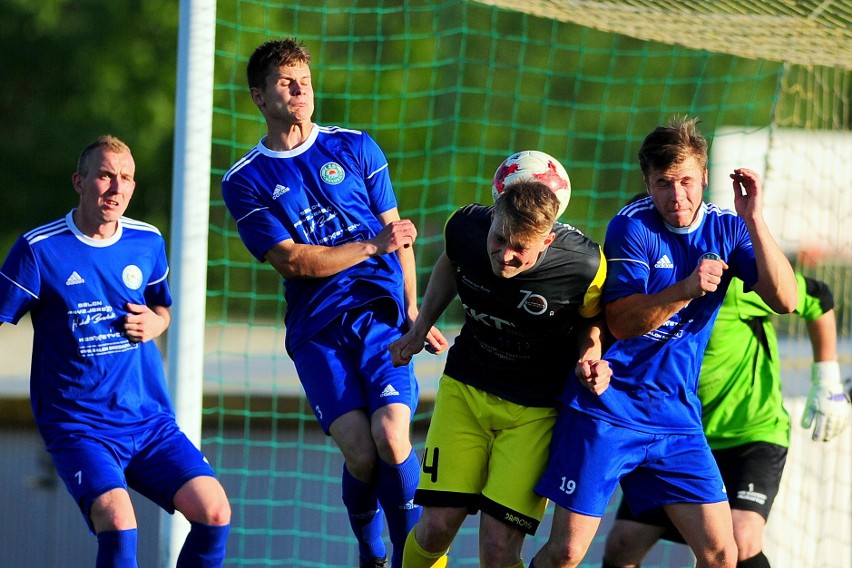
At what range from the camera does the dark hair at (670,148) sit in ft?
12.9

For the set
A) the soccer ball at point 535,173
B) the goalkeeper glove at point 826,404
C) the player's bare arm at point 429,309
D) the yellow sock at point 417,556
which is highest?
the soccer ball at point 535,173

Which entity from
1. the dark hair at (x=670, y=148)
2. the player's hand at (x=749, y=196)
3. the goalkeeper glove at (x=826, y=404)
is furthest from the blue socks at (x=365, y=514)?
the goalkeeper glove at (x=826, y=404)

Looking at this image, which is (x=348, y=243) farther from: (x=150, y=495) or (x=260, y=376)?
(x=260, y=376)

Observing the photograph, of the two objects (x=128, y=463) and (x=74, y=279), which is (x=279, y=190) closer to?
(x=74, y=279)

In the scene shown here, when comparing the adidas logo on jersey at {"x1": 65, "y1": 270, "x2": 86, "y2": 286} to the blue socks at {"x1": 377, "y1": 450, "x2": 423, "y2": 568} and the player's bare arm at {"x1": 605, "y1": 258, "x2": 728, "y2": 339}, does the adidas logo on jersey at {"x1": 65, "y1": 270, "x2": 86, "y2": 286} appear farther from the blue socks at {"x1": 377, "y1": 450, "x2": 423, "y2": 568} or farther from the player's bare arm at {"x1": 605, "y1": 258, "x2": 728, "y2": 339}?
the player's bare arm at {"x1": 605, "y1": 258, "x2": 728, "y2": 339}

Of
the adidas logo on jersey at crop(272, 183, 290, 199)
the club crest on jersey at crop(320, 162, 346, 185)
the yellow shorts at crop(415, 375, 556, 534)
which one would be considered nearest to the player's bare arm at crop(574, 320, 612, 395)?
the yellow shorts at crop(415, 375, 556, 534)

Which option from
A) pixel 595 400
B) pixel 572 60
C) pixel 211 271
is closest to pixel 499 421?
pixel 595 400

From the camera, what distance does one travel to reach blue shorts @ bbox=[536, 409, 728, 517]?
4039mm

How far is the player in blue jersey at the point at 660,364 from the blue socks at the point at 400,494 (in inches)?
27.6

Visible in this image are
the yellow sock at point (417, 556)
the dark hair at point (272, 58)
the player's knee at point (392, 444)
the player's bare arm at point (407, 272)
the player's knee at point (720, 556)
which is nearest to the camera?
the player's knee at point (720, 556)

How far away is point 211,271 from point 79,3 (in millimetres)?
3811

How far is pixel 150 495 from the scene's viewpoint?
15.2 feet

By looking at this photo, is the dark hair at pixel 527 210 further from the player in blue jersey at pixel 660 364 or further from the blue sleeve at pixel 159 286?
the blue sleeve at pixel 159 286

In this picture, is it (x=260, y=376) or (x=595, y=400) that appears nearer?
(x=595, y=400)
